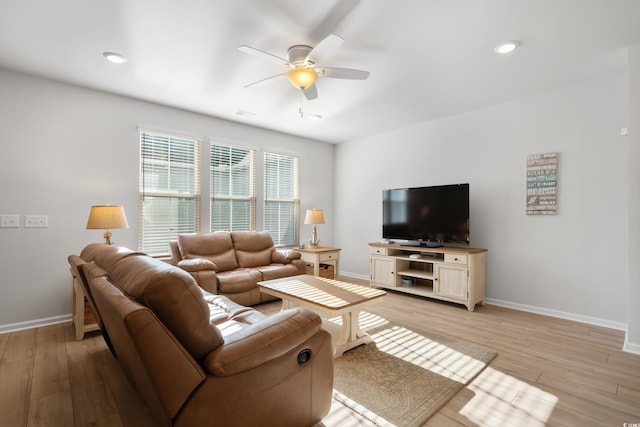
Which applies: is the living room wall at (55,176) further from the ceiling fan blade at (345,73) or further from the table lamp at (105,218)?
the ceiling fan blade at (345,73)

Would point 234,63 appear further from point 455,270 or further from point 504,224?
point 504,224

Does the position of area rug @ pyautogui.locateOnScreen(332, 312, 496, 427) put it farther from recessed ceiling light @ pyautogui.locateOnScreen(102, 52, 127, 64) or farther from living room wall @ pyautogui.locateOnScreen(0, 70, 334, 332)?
recessed ceiling light @ pyautogui.locateOnScreen(102, 52, 127, 64)

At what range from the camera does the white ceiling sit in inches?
86.4

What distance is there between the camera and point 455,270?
12.9ft

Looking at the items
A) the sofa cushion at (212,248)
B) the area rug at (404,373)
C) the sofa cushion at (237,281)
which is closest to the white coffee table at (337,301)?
the area rug at (404,373)

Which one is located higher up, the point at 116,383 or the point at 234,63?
the point at 234,63

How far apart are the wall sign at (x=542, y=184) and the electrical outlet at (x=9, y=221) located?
5.72 metres

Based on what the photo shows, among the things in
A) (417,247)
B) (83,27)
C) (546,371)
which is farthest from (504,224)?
(83,27)

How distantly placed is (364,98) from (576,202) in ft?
8.84

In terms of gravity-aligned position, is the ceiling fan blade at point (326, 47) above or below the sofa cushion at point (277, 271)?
above

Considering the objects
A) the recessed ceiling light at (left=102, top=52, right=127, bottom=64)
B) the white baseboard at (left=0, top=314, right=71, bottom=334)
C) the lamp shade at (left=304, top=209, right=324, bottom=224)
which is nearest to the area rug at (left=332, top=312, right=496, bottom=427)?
the lamp shade at (left=304, top=209, right=324, bottom=224)

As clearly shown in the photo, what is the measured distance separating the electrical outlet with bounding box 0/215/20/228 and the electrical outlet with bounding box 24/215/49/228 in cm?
7

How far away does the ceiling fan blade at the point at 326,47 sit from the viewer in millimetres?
2112

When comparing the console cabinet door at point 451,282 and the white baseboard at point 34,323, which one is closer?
the white baseboard at point 34,323
